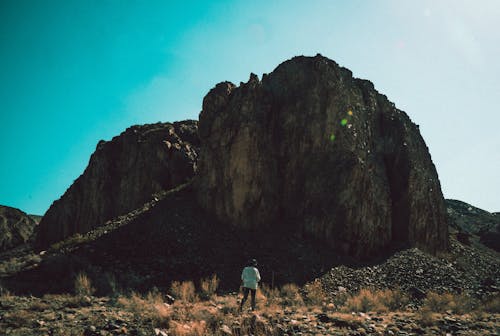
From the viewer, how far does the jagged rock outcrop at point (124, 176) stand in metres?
47.5

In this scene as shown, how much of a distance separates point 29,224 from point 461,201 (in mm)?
145037

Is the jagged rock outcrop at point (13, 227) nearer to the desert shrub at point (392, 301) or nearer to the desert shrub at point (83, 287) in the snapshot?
the desert shrub at point (83, 287)

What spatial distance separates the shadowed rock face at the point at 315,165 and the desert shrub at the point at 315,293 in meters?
7.02

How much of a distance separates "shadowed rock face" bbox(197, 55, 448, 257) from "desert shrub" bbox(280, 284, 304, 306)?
27.7 ft

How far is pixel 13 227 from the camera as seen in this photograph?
8212 cm

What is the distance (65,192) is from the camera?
63188 millimetres

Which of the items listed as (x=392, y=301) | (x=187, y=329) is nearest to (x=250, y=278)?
(x=187, y=329)

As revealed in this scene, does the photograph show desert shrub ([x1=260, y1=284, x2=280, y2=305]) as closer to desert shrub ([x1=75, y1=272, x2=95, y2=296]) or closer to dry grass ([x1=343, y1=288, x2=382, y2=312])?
dry grass ([x1=343, y1=288, x2=382, y2=312])

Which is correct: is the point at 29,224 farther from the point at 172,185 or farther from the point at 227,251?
the point at 227,251

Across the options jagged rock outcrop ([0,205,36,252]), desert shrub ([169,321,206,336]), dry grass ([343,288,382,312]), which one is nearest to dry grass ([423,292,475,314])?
dry grass ([343,288,382,312])

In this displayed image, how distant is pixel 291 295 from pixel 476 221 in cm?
9096

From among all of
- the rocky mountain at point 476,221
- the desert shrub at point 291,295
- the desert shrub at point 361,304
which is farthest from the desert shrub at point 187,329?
the rocky mountain at point 476,221

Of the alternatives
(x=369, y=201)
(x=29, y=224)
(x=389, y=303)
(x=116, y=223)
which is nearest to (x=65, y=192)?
(x=29, y=224)

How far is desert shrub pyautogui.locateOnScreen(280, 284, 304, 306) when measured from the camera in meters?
17.0
